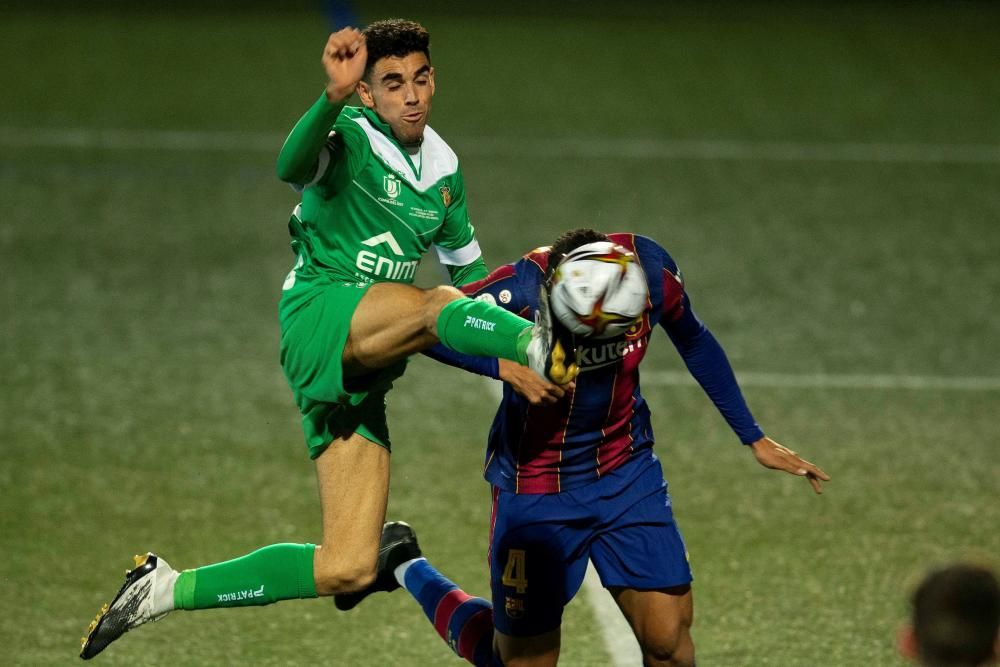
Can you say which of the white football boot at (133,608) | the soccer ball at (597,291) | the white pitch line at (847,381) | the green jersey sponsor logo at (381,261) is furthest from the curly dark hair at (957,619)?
the white pitch line at (847,381)

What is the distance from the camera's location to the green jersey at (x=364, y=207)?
4574 mm

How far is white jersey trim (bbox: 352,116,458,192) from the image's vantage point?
4.65 metres

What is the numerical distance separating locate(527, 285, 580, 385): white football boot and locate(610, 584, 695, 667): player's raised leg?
0.90 m

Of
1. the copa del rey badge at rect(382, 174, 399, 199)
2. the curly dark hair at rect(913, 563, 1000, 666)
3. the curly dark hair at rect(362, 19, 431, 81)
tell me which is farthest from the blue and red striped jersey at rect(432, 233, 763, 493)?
the curly dark hair at rect(913, 563, 1000, 666)

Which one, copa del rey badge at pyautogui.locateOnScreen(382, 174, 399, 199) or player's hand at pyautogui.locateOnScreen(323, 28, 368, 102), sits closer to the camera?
player's hand at pyautogui.locateOnScreen(323, 28, 368, 102)

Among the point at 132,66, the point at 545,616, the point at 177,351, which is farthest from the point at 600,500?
the point at 132,66

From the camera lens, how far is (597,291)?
376 cm

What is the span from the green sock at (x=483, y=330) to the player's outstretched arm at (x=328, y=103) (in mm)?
633

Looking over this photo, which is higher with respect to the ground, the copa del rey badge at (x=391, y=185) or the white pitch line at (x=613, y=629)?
the copa del rey badge at (x=391, y=185)

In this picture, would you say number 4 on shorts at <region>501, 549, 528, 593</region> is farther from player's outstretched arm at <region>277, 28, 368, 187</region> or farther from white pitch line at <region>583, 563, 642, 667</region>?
player's outstretched arm at <region>277, 28, 368, 187</region>

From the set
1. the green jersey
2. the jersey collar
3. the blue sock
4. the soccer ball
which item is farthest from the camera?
the blue sock

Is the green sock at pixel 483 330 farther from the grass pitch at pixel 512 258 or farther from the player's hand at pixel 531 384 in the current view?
the grass pitch at pixel 512 258

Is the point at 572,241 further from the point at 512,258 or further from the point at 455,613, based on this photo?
the point at 512,258

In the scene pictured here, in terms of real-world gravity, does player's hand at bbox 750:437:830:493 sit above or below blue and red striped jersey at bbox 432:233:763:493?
below
